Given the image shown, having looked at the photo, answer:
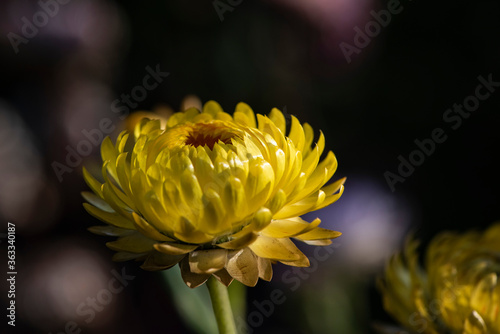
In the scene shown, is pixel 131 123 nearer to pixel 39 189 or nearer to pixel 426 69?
pixel 39 189

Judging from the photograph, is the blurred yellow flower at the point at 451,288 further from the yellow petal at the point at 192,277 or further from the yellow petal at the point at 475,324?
the yellow petal at the point at 192,277

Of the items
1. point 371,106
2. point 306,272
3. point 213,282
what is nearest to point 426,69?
point 371,106

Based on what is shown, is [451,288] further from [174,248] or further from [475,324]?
[174,248]

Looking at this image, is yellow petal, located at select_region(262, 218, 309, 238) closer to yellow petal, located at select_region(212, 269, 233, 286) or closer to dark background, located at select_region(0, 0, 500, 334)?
yellow petal, located at select_region(212, 269, 233, 286)

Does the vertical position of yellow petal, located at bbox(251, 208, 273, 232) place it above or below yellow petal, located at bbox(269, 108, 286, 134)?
below

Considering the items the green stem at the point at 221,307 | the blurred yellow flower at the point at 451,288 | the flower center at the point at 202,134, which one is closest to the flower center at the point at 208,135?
the flower center at the point at 202,134

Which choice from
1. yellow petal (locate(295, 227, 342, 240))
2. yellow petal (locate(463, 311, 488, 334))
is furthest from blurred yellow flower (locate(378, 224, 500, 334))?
yellow petal (locate(295, 227, 342, 240))
